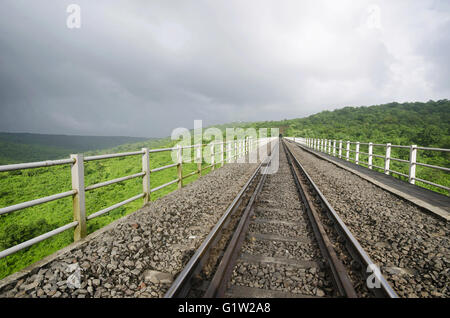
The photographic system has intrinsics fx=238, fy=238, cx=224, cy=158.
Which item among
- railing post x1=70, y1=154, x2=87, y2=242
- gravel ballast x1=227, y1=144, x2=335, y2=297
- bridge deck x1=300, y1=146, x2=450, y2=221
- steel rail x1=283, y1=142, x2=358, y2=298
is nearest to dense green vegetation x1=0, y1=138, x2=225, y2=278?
railing post x1=70, y1=154, x2=87, y2=242

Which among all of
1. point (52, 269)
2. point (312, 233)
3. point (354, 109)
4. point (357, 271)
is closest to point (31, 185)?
point (52, 269)

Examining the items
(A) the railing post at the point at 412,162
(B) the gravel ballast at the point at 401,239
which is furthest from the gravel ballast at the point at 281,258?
(A) the railing post at the point at 412,162

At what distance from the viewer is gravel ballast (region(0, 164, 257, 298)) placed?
2.61 m

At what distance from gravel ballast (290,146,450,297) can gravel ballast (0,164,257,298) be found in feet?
8.60

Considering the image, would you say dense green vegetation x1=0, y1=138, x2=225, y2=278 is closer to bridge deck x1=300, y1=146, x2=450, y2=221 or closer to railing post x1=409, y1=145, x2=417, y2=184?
bridge deck x1=300, y1=146, x2=450, y2=221

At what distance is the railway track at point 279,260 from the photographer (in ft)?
8.30

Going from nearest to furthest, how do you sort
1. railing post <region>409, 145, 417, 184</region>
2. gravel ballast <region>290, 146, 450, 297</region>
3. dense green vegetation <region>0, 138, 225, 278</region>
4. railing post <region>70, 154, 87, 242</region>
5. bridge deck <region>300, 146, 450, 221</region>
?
gravel ballast <region>290, 146, 450, 297</region> → railing post <region>70, 154, 87, 242</region> → bridge deck <region>300, 146, 450, 221</region> → dense green vegetation <region>0, 138, 225, 278</region> → railing post <region>409, 145, 417, 184</region>

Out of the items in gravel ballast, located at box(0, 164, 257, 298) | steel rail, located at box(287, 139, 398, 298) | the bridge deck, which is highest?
the bridge deck

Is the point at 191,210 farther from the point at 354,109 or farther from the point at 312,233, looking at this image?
the point at 354,109

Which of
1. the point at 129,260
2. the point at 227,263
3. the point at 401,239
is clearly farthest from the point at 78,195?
the point at 401,239

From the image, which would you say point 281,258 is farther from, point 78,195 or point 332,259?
point 78,195

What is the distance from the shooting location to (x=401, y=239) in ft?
12.6

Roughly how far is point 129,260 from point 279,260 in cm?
203
